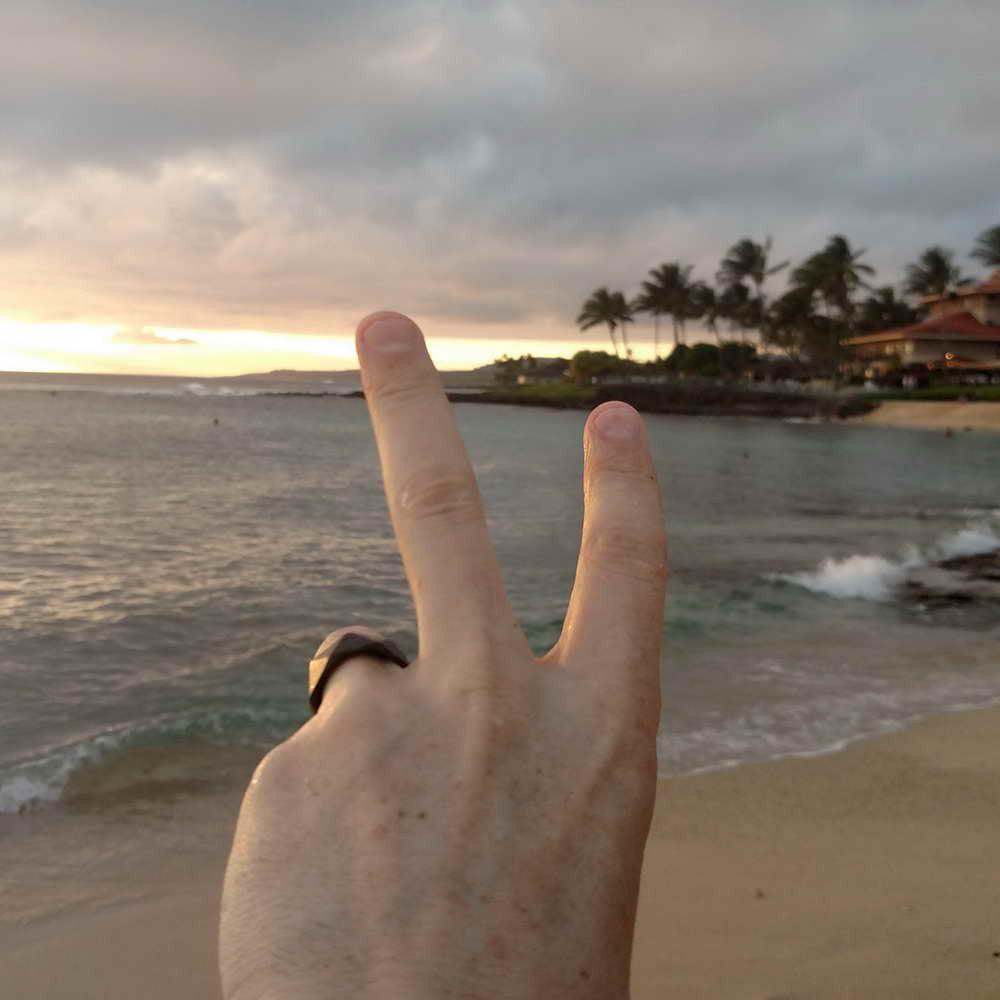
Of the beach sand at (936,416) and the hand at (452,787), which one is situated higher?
the hand at (452,787)

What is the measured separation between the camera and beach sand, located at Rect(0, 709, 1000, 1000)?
3.74 metres

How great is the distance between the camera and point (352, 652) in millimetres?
1177

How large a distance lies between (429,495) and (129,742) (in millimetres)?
7259

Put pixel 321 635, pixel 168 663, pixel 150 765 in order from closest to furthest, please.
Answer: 1. pixel 150 765
2. pixel 168 663
3. pixel 321 635

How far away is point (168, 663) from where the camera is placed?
9867 mm

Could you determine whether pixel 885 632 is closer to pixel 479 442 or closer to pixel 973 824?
pixel 973 824

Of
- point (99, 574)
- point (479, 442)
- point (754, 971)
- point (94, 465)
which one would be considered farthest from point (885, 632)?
point (479, 442)

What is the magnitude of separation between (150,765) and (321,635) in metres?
4.17

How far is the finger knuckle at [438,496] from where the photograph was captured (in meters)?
1.19

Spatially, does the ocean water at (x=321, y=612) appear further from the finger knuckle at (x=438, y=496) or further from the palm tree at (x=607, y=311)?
the palm tree at (x=607, y=311)

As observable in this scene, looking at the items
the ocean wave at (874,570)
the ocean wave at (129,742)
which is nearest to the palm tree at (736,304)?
the ocean wave at (874,570)

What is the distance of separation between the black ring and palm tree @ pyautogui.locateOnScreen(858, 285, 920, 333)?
10755 centimetres

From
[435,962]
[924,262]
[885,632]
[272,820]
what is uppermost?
[924,262]

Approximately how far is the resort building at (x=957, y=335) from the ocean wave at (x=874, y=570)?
6978cm
